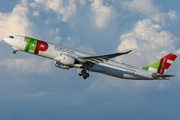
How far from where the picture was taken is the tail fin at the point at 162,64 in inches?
1844

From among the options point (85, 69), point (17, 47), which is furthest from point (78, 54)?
point (17, 47)

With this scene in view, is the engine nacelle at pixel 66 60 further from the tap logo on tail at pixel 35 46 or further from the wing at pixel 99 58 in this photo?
the tap logo on tail at pixel 35 46

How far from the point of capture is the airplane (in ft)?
124

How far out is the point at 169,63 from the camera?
47.2 meters

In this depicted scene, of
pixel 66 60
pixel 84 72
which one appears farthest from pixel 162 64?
pixel 66 60

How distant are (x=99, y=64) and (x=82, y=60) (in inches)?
143

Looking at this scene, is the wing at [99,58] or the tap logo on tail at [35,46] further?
the tap logo on tail at [35,46]

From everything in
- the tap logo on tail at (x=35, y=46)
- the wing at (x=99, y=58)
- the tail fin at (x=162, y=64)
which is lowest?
the wing at (x=99, y=58)

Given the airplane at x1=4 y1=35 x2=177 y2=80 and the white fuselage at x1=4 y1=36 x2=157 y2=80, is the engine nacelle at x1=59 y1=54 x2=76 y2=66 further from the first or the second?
the white fuselage at x1=4 y1=36 x2=157 y2=80

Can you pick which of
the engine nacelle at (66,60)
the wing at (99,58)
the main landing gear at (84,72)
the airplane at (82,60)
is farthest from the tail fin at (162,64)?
the engine nacelle at (66,60)

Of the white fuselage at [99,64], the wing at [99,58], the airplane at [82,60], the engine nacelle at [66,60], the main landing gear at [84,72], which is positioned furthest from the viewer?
the main landing gear at [84,72]

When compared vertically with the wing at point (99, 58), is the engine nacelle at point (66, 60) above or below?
below

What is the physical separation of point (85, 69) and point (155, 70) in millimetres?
15597

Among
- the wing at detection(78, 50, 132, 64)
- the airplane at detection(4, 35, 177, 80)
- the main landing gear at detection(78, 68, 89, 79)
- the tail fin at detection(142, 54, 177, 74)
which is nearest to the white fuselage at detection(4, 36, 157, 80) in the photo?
the airplane at detection(4, 35, 177, 80)
